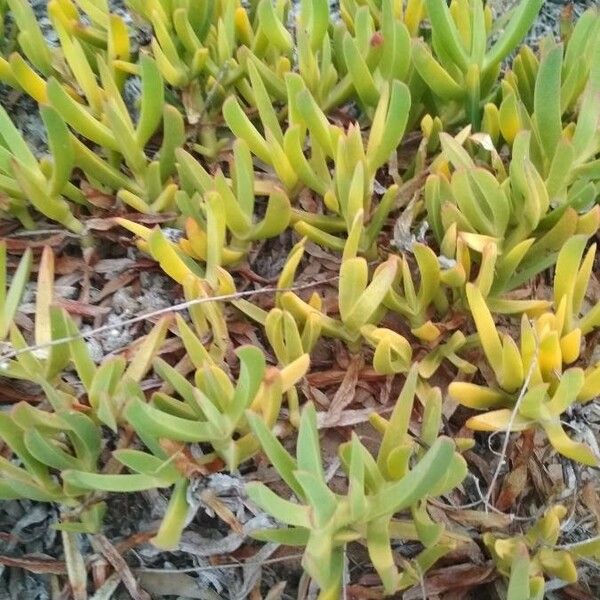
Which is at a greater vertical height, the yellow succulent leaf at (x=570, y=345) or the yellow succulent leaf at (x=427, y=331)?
the yellow succulent leaf at (x=570, y=345)

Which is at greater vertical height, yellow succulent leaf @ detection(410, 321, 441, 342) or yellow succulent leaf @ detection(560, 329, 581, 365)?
yellow succulent leaf @ detection(560, 329, 581, 365)

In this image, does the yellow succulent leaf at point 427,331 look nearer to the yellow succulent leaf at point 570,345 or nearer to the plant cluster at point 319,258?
the plant cluster at point 319,258

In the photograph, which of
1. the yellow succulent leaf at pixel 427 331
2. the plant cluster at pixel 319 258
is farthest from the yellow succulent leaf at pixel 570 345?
the yellow succulent leaf at pixel 427 331

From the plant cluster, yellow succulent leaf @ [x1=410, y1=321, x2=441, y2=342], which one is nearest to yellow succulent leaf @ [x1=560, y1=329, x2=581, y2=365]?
the plant cluster

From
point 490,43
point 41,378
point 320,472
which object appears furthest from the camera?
point 490,43

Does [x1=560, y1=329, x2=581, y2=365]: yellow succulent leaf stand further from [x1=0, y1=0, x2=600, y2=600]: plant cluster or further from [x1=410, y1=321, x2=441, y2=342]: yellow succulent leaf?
[x1=410, y1=321, x2=441, y2=342]: yellow succulent leaf

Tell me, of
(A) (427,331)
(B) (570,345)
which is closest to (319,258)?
(A) (427,331)

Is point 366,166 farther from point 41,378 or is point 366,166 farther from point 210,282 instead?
point 41,378

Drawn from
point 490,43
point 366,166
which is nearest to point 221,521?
point 366,166
